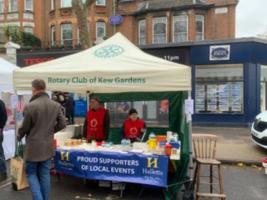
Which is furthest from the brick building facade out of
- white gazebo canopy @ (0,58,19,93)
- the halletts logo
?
the halletts logo

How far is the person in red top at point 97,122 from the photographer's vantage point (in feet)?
27.0

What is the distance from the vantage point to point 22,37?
3441 cm

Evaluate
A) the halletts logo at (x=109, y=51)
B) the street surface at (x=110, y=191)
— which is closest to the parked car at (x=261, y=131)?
the street surface at (x=110, y=191)

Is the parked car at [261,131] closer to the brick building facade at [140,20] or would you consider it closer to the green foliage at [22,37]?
the brick building facade at [140,20]

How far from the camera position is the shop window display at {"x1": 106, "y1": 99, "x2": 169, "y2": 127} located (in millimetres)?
9086

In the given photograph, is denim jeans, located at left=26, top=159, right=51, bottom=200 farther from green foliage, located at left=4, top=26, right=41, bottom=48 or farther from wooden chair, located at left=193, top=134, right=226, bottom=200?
green foliage, located at left=4, top=26, right=41, bottom=48

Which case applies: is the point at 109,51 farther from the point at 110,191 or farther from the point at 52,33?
the point at 52,33

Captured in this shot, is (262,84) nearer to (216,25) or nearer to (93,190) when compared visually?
(216,25)

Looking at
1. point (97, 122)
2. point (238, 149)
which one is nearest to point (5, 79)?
point (97, 122)

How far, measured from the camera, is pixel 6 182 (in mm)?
7926

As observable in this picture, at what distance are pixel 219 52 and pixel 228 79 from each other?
128 cm

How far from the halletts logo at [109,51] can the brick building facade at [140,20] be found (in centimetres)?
1790

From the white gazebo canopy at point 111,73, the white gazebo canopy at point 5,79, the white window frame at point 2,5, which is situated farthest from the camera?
the white window frame at point 2,5

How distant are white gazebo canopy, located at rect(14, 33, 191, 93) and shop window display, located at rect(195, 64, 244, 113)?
11148 mm
